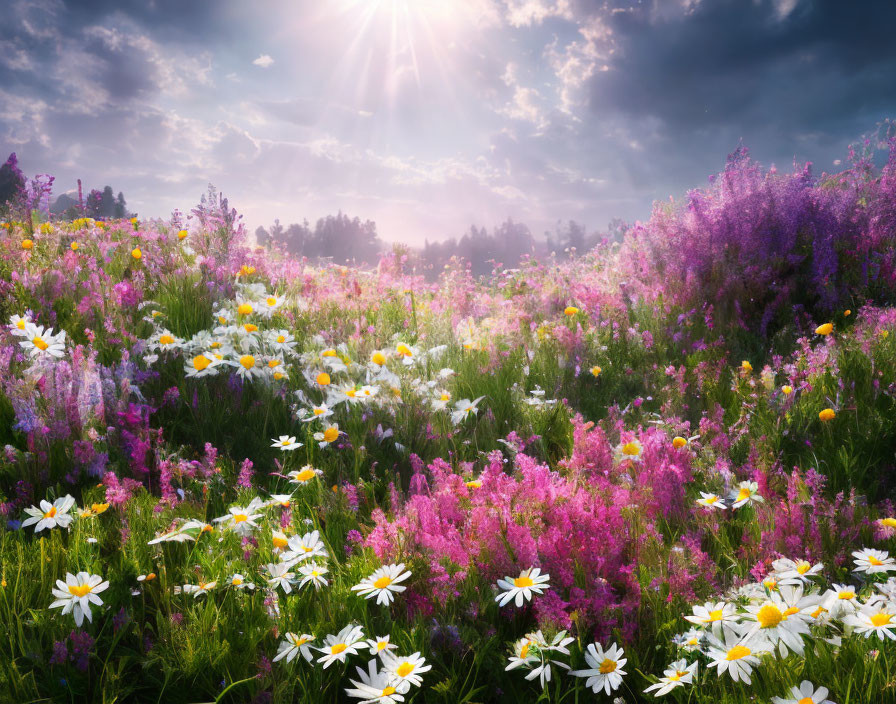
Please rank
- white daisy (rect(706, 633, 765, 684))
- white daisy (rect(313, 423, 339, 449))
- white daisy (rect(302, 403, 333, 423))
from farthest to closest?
white daisy (rect(302, 403, 333, 423)) < white daisy (rect(313, 423, 339, 449)) < white daisy (rect(706, 633, 765, 684))

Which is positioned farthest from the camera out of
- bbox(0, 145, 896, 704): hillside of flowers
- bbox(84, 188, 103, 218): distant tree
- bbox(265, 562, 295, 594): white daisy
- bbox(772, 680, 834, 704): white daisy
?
bbox(84, 188, 103, 218): distant tree

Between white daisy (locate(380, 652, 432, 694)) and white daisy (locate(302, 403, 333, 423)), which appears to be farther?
white daisy (locate(302, 403, 333, 423))

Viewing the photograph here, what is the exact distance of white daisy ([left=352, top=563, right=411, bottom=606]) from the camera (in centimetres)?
196

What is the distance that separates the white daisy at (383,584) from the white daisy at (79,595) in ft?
2.62

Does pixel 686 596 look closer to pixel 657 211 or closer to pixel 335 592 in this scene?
pixel 335 592

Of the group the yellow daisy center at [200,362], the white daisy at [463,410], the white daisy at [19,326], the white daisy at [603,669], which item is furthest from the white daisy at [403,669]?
the white daisy at [19,326]

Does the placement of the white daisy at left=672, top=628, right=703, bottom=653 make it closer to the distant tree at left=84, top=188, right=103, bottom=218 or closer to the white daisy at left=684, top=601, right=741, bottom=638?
the white daisy at left=684, top=601, right=741, bottom=638

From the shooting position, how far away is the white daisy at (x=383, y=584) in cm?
196

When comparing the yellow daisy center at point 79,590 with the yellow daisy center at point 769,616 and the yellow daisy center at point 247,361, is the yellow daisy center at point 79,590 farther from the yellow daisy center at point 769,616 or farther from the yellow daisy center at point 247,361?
the yellow daisy center at point 769,616

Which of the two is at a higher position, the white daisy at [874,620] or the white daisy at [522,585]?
the white daisy at [874,620]

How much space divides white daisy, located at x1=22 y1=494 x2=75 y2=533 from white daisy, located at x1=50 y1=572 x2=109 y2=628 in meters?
0.47

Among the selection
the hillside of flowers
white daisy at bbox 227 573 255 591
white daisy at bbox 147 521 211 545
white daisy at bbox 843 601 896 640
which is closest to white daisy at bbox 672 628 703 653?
the hillside of flowers

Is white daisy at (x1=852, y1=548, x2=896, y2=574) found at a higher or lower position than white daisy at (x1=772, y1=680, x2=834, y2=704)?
higher

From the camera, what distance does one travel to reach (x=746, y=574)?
224 cm
